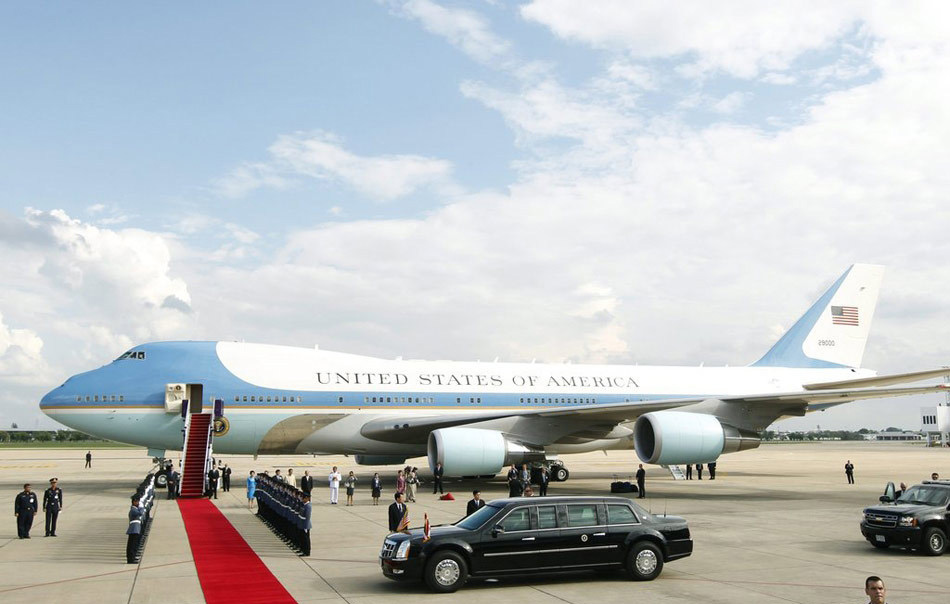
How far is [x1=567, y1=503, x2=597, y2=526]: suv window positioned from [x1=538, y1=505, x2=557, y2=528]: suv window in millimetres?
245

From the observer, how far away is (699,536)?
17.7 m

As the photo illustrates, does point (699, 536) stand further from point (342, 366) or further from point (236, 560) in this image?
point (342, 366)

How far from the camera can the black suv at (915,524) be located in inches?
593

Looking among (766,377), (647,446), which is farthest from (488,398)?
(766,377)

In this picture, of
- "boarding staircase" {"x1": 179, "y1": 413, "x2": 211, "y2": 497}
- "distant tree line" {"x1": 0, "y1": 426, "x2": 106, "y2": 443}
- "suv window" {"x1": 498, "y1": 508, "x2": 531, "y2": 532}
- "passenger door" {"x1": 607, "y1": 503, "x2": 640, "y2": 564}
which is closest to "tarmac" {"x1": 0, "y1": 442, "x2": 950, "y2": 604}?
"passenger door" {"x1": 607, "y1": 503, "x2": 640, "y2": 564}

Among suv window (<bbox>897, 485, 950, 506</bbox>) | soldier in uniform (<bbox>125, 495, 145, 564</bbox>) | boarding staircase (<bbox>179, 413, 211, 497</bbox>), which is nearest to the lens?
soldier in uniform (<bbox>125, 495, 145, 564</bbox>)

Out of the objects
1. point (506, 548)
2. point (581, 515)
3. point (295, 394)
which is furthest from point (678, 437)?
point (506, 548)

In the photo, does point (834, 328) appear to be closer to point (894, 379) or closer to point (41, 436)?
point (894, 379)

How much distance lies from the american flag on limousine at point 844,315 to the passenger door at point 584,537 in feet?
108

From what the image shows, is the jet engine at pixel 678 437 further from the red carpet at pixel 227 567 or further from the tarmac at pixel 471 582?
the red carpet at pixel 227 567

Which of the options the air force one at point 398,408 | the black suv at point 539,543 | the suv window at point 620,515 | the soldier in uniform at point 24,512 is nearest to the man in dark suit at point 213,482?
the air force one at point 398,408

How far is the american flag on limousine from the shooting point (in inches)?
1623

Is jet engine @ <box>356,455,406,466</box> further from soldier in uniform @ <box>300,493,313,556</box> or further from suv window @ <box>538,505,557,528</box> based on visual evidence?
suv window @ <box>538,505,557,528</box>

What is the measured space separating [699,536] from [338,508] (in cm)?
1142
